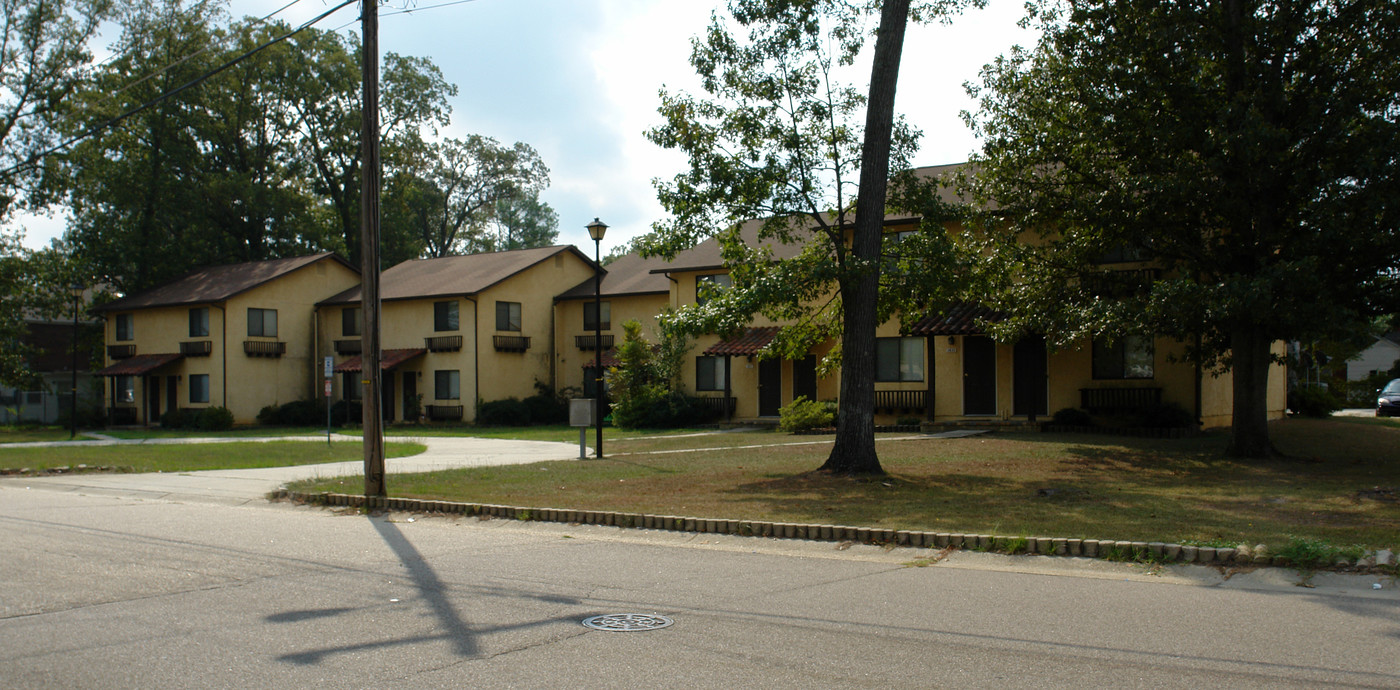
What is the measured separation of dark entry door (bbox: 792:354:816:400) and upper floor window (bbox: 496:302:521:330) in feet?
45.5

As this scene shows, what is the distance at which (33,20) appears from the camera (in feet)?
137

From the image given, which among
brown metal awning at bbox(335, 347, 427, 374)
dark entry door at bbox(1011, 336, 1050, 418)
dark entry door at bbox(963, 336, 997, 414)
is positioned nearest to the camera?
dark entry door at bbox(1011, 336, 1050, 418)

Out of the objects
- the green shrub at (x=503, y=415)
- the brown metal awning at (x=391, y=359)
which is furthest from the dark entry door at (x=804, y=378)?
the brown metal awning at (x=391, y=359)

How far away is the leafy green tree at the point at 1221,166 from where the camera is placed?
54.2 feet

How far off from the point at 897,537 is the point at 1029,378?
18.4 m

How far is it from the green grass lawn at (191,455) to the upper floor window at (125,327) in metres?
21.1

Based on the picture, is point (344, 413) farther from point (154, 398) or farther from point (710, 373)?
point (710, 373)

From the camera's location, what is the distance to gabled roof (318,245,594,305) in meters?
40.9

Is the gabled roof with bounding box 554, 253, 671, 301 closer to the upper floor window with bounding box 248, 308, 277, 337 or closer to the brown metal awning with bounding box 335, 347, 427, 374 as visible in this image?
the brown metal awning with bounding box 335, 347, 427, 374

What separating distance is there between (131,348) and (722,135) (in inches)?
1618

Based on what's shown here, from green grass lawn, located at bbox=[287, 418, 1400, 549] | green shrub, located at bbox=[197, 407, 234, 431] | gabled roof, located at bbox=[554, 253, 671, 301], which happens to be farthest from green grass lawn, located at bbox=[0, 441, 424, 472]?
gabled roof, located at bbox=[554, 253, 671, 301]

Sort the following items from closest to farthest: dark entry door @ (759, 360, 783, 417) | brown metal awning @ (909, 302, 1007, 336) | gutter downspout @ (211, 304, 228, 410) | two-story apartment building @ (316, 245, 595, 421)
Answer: brown metal awning @ (909, 302, 1007, 336) < dark entry door @ (759, 360, 783, 417) < two-story apartment building @ (316, 245, 595, 421) < gutter downspout @ (211, 304, 228, 410)

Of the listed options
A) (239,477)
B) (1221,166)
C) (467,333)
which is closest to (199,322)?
(467,333)

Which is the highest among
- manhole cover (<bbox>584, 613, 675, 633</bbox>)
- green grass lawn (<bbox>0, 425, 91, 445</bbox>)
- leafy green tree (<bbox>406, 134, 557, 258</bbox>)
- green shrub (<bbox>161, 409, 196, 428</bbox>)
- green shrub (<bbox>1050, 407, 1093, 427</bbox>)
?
leafy green tree (<bbox>406, 134, 557, 258</bbox>)
